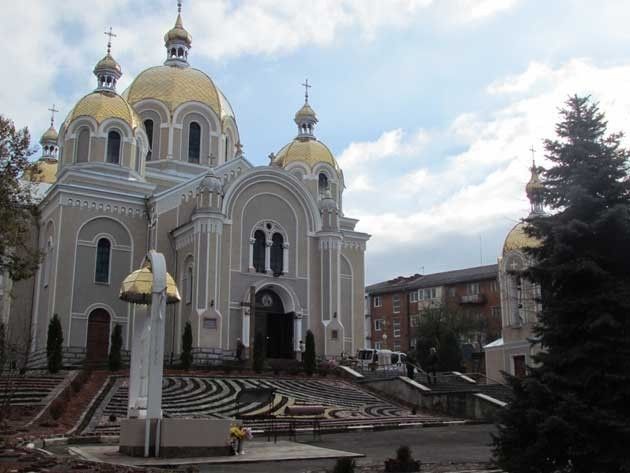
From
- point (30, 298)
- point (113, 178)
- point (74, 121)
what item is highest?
point (74, 121)

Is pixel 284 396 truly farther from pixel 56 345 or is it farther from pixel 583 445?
pixel 583 445

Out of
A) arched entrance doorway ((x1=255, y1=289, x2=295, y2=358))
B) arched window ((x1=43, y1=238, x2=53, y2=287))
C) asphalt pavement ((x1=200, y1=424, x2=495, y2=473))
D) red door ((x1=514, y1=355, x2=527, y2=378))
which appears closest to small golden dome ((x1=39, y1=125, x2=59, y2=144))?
arched window ((x1=43, y1=238, x2=53, y2=287))

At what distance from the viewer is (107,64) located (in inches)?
1500

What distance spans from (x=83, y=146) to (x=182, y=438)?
25777mm

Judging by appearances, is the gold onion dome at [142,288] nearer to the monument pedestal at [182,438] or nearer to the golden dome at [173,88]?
the monument pedestal at [182,438]

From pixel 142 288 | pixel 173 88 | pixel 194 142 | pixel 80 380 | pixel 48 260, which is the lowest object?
pixel 80 380

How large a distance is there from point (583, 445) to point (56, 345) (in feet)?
73.4

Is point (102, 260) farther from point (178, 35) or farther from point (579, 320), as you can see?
point (579, 320)

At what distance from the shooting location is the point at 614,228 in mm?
9625

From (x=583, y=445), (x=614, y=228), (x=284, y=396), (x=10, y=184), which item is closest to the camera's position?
(x=583, y=445)

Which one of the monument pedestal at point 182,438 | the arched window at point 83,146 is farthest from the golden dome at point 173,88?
the monument pedestal at point 182,438

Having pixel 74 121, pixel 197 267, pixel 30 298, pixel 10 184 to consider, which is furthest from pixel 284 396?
pixel 74 121

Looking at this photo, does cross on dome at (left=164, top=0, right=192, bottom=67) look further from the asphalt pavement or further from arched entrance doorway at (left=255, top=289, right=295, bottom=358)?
the asphalt pavement

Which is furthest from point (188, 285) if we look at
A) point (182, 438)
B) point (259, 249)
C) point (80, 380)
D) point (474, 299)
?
point (474, 299)
